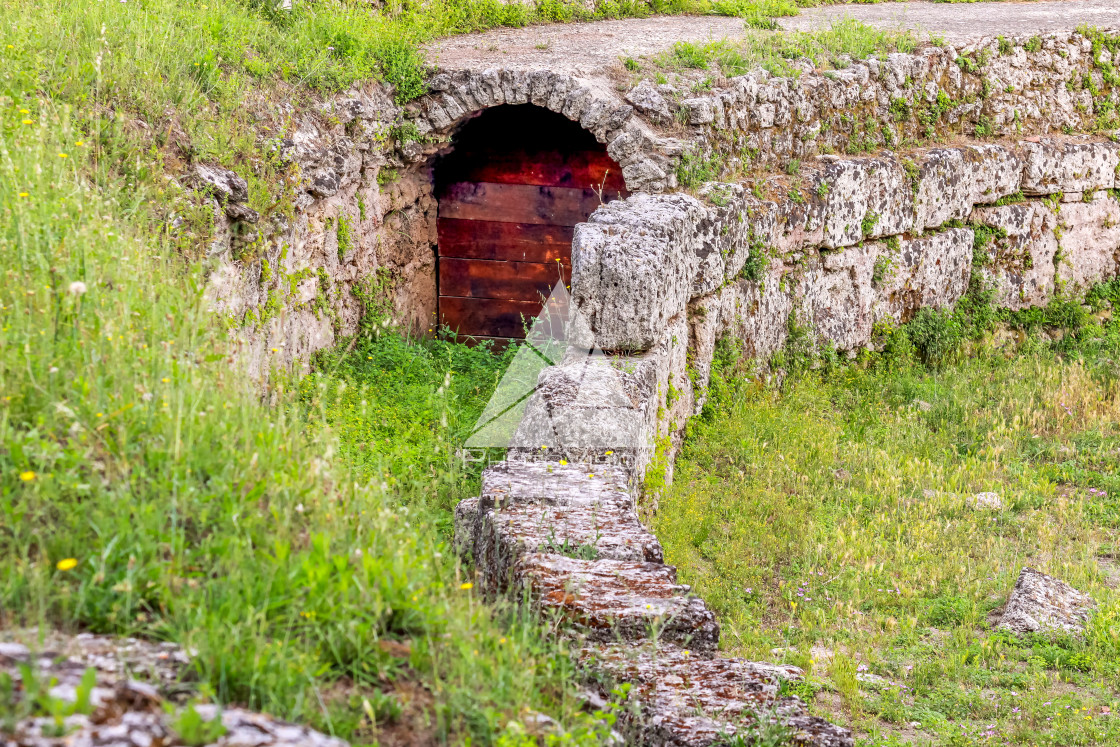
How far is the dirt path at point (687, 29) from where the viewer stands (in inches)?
Result: 368

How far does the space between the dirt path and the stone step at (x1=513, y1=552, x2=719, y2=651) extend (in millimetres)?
5815

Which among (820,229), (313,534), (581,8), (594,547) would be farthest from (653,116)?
(313,534)

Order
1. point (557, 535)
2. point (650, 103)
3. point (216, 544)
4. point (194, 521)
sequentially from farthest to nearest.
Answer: point (650, 103)
point (557, 535)
point (194, 521)
point (216, 544)

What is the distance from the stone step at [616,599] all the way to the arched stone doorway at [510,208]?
20.2 feet

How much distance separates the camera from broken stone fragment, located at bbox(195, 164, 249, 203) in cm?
633

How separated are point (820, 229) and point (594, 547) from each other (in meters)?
5.80

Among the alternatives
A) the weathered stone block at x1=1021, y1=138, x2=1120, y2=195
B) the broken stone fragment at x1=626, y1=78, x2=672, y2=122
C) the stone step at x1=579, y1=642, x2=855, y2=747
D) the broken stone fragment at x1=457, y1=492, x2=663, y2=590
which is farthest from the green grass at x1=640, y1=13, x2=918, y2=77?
the stone step at x1=579, y1=642, x2=855, y2=747

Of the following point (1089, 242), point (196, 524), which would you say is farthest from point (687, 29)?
point (196, 524)

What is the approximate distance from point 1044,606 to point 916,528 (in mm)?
1131

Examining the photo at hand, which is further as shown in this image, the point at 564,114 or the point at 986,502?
the point at 564,114

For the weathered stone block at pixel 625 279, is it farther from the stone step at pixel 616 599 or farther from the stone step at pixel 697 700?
the stone step at pixel 697 700

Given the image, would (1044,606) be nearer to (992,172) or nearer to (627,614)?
(627,614)

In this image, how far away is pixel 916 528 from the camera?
6.80m

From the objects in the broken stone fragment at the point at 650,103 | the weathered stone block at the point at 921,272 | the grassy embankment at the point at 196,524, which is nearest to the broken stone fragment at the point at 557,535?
the grassy embankment at the point at 196,524
